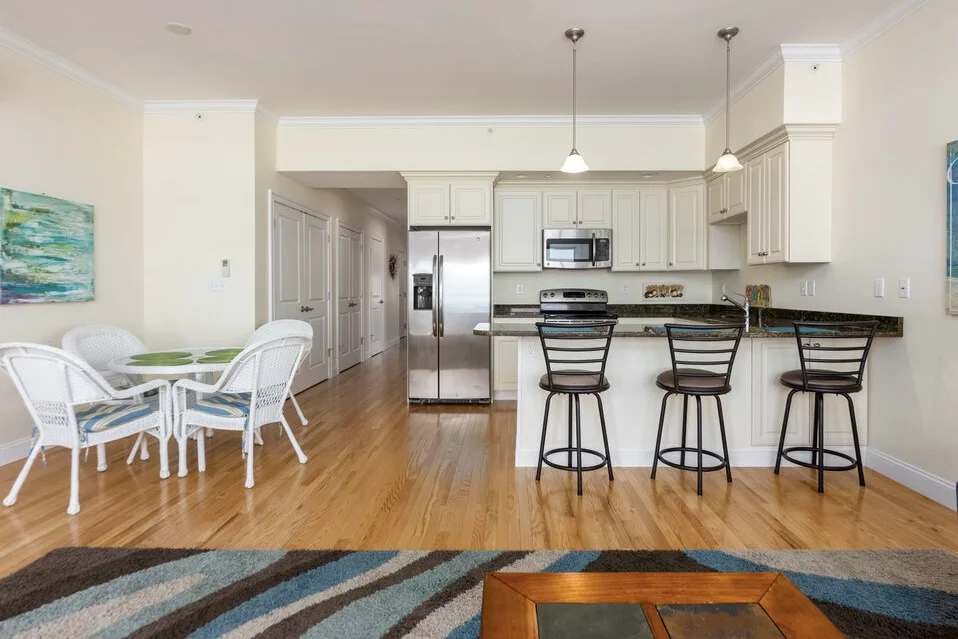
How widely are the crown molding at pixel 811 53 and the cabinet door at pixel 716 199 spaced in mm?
1231

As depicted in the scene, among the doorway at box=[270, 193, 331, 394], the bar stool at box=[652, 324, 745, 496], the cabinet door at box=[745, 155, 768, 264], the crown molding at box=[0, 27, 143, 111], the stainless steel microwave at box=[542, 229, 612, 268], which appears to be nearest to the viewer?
the bar stool at box=[652, 324, 745, 496]

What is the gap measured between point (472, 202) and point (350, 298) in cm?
309

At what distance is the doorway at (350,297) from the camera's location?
23.1 feet

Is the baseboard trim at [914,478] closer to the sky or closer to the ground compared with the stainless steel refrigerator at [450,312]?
closer to the ground

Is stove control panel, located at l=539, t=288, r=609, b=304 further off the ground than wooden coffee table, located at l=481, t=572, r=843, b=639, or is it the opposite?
stove control panel, located at l=539, t=288, r=609, b=304

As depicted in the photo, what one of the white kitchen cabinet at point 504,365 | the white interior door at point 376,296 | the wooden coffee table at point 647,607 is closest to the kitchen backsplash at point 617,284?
the white kitchen cabinet at point 504,365

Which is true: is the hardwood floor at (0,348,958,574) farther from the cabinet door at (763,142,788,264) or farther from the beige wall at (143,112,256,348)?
the cabinet door at (763,142,788,264)

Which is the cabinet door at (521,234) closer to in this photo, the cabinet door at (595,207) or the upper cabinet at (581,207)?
the upper cabinet at (581,207)

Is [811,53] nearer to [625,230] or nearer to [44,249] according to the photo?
[625,230]

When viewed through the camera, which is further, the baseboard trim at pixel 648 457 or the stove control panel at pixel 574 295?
the stove control panel at pixel 574 295

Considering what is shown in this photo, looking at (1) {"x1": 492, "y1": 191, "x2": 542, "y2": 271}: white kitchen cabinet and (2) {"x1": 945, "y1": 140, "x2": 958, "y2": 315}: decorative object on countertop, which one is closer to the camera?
(2) {"x1": 945, "y1": 140, "x2": 958, "y2": 315}: decorative object on countertop

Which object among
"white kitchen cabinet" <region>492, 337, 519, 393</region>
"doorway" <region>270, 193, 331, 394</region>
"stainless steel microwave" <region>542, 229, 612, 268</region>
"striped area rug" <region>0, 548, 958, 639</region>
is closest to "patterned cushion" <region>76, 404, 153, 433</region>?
"striped area rug" <region>0, 548, 958, 639</region>

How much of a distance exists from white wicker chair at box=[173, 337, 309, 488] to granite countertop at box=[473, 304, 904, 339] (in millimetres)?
1173

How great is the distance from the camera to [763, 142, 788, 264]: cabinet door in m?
3.62
